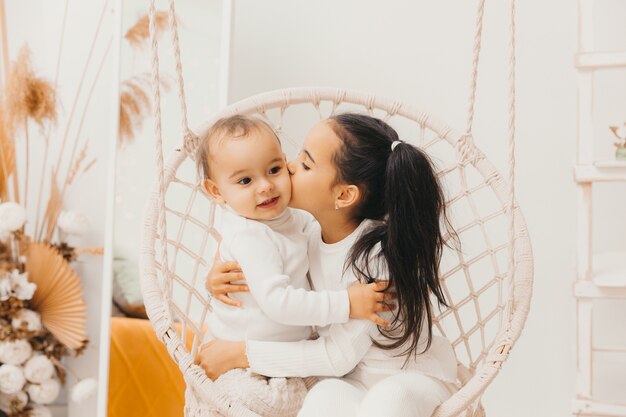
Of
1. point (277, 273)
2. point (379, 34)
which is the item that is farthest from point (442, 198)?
point (379, 34)

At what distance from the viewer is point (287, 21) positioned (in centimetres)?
230

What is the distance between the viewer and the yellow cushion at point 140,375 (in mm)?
2104

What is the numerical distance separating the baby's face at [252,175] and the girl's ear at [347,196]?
0.30 ft

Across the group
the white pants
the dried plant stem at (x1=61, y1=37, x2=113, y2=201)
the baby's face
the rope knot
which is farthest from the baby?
the dried plant stem at (x1=61, y1=37, x2=113, y2=201)

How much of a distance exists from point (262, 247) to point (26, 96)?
1260 mm

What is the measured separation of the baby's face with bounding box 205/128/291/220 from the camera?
4.46 feet

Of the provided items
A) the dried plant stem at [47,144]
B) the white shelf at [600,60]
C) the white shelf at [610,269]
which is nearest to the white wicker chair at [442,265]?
the white shelf at [610,269]

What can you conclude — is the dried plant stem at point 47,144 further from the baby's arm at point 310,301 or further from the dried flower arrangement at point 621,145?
the dried flower arrangement at point 621,145

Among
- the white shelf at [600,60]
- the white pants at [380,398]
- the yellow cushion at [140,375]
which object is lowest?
the yellow cushion at [140,375]

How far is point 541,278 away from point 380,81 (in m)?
0.71

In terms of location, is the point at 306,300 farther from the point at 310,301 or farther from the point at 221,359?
the point at 221,359

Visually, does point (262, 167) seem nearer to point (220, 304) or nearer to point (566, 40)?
point (220, 304)

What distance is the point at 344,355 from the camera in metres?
1.29

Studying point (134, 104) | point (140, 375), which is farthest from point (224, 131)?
point (140, 375)
